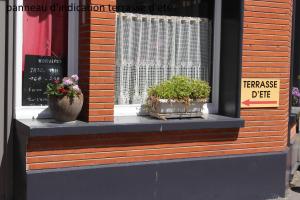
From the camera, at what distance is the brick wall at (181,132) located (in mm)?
5059

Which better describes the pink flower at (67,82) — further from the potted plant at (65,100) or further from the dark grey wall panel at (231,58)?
the dark grey wall panel at (231,58)

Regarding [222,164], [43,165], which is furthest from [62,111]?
[222,164]

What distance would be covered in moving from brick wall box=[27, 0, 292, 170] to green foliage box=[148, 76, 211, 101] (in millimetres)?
421

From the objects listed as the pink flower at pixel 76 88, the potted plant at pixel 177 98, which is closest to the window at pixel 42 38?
the pink flower at pixel 76 88

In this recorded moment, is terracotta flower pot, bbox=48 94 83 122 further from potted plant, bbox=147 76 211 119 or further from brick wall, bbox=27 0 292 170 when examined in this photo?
potted plant, bbox=147 76 211 119

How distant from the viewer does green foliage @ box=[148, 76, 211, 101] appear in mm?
5633

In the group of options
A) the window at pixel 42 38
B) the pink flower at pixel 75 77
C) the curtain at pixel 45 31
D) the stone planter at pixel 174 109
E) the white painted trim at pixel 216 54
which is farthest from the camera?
the white painted trim at pixel 216 54

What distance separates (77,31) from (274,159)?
→ 286 centimetres

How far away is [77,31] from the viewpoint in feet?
18.0

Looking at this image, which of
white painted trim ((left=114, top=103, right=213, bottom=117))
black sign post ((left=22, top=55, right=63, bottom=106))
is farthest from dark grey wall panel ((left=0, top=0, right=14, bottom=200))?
white painted trim ((left=114, top=103, right=213, bottom=117))

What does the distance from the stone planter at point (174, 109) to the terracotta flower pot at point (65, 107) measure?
960 mm

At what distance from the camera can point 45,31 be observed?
5.46m

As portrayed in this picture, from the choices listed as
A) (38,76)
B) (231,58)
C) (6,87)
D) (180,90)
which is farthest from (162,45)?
(6,87)

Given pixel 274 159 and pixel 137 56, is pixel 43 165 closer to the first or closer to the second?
pixel 137 56
